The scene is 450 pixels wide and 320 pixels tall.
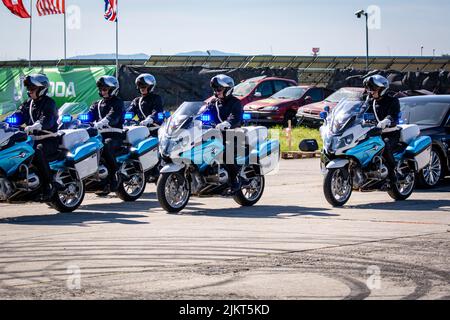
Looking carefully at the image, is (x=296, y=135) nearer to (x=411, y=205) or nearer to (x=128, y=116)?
(x=128, y=116)

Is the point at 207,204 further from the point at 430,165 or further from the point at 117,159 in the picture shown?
the point at 430,165

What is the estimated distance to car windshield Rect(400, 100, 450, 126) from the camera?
62.0ft

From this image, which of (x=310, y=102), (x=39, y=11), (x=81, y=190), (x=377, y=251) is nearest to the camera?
(x=377, y=251)

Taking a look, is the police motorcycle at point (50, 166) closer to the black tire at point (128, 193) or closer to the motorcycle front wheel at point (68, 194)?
the motorcycle front wheel at point (68, 194)

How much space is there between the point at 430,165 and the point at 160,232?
756 cm

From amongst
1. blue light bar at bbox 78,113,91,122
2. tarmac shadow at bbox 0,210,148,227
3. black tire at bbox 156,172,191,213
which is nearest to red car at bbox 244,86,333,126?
blue light bar at bbox 78,113,91,122

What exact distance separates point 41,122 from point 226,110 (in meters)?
2.83

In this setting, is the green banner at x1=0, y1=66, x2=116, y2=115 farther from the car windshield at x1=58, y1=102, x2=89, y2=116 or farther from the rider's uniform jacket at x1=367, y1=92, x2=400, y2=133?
the rider's uniform jacket at x1=367, y1=92, x2=400, y2=133

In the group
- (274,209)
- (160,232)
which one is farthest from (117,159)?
(160,232)

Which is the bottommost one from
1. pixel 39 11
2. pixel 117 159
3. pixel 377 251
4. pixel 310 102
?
pixel 377 251

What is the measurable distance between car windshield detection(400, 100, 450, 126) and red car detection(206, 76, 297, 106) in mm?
16882

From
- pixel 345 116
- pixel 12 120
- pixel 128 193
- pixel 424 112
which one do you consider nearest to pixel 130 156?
pixel 128 193

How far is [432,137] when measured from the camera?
18.2 m

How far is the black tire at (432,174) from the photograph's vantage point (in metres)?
17.9
